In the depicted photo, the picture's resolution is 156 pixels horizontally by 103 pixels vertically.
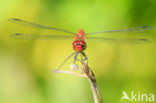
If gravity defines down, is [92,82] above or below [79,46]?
below

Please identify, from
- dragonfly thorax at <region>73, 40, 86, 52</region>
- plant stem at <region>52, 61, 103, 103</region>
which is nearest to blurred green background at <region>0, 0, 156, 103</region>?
dragonfly thorax at <region>73, 40, 86, 52</region>

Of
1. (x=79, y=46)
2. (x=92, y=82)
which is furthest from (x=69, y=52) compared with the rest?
(x=92, y=82)

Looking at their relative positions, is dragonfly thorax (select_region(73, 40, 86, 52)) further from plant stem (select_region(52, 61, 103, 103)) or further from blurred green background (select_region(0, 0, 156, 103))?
blurred green background (select_region(0, 0, 156, 103))

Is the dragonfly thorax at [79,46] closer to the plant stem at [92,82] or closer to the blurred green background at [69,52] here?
the plant stem at [92,82]

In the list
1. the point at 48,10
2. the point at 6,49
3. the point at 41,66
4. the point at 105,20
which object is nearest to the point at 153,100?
the point at 105,20

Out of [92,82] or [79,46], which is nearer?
[92,82]

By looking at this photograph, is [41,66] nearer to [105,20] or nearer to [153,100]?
[105,20]

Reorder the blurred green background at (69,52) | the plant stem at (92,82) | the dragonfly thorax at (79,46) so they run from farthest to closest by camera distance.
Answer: the blurred green background at (69,52), the dragonfly thorax at (79,46), the plant stem at (92,82)

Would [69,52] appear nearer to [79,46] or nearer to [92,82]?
[79,46]

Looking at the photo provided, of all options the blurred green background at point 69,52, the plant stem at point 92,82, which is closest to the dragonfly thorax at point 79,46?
the plant stem at point 92,82
